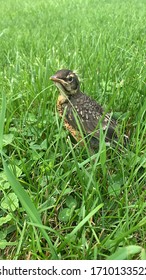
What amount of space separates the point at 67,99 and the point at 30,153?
1.85 feet

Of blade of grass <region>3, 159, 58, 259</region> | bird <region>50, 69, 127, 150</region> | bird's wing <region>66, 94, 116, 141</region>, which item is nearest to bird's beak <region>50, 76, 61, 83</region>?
bird <region>50, 69, 127, 150</region>

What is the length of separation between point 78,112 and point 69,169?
572 mm

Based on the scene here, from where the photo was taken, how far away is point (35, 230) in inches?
71.9

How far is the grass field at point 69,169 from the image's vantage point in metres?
1.81

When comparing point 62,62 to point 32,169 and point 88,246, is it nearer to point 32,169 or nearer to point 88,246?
point 32,169

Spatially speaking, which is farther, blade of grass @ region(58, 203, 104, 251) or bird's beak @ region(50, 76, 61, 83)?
bird's beak @ region(50, 76, 61, 83)

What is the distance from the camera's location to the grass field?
5.93 feet

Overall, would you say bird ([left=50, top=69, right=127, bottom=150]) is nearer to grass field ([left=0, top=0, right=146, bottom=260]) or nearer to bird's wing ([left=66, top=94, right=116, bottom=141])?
bird's wing ([left=66, top=94, right=116, bottom=141])

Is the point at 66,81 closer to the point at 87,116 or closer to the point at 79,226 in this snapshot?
the point at 87,116

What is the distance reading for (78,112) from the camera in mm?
2744

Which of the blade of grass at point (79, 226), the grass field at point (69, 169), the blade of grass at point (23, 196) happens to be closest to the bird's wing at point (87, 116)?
the grass field at point (69, 169)

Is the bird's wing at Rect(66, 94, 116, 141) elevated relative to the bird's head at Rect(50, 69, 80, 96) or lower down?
lower down

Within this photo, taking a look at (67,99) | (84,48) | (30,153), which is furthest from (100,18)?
(30,153)

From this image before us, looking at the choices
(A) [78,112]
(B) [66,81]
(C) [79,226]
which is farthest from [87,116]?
(C) [79,226]
